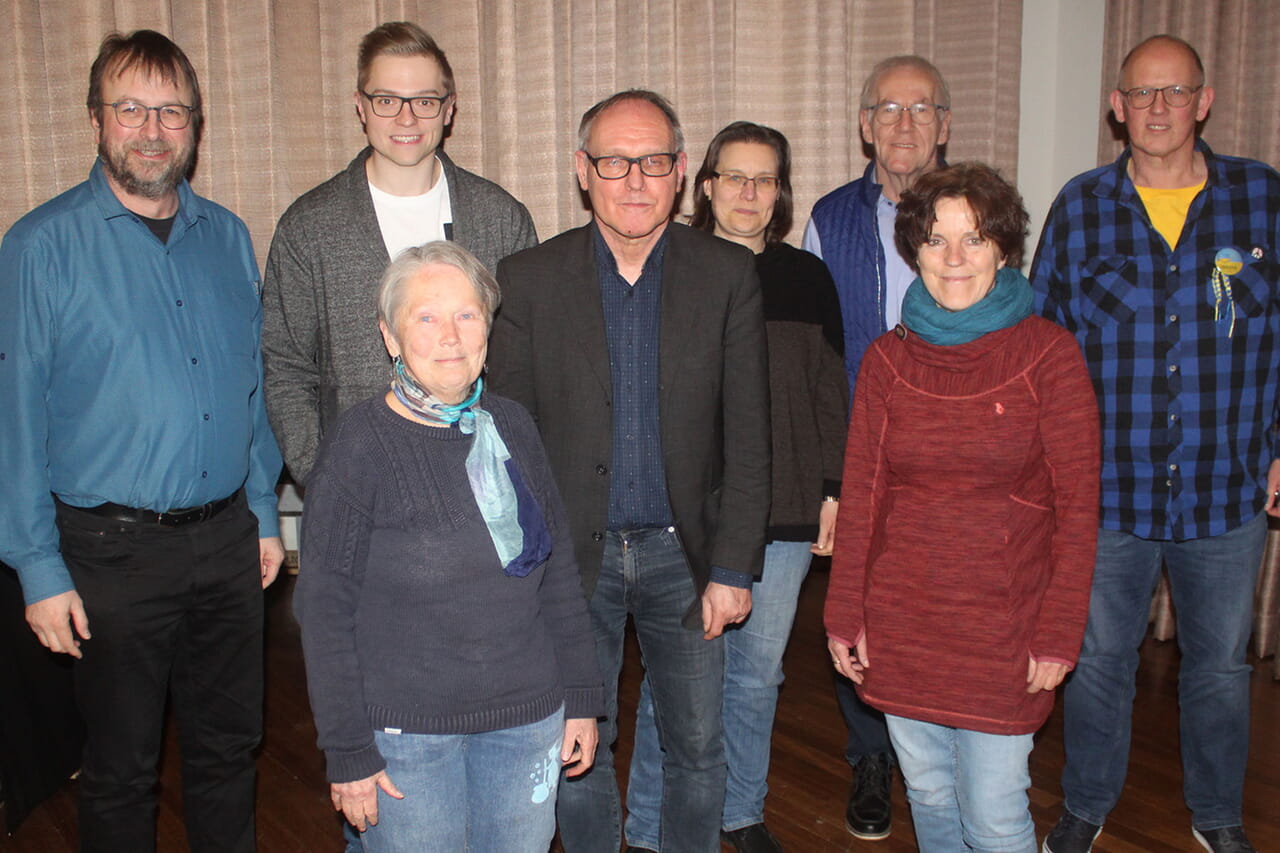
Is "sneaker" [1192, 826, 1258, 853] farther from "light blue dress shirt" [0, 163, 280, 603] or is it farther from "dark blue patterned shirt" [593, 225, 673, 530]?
"light blue dress shirt" [0, 163, 280, 603]

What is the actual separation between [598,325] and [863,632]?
0.79 meters

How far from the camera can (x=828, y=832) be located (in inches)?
106

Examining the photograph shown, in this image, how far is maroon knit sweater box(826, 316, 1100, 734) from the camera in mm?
1841

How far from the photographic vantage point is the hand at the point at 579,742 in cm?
180

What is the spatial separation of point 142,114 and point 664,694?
1.59m

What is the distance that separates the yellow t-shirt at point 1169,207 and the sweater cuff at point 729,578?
1241mm

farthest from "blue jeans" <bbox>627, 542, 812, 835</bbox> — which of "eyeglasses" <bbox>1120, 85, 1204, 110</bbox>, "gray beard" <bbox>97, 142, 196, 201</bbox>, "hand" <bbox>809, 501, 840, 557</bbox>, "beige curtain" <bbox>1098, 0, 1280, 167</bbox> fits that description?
"beige curtain" <bbox>1098, 0, 1280, 167</bbox>

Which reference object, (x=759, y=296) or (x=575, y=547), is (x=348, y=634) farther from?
(x=759, y=296)

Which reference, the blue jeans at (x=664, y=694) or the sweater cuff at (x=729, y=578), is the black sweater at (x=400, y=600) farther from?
the sweater cuff at (x=729, y=578)

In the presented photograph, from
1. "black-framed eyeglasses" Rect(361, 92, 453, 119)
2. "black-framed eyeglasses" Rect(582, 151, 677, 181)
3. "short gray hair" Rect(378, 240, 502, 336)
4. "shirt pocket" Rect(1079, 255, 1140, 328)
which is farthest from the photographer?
"shirt pocket" Rect(1079, 255, 1140, 328)

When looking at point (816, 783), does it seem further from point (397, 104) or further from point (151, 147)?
point (151, 147)

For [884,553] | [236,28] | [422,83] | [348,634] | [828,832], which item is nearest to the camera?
[348,634]

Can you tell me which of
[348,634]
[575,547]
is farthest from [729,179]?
[348,634]

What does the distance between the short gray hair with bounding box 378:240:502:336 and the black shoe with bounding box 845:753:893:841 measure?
1715 mm
